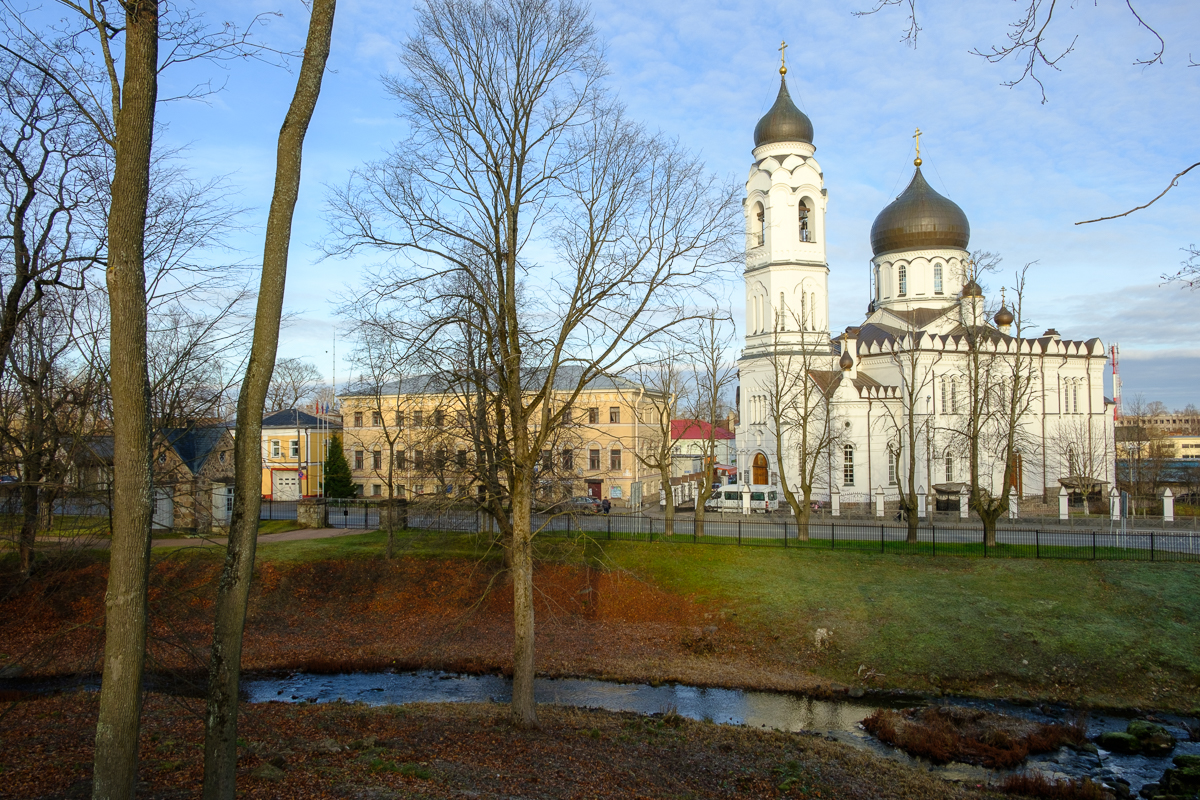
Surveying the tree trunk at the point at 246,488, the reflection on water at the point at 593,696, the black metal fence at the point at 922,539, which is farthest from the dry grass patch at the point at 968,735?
the tree trunk at the point at 246,488

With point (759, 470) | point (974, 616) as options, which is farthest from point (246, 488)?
point (759, 470)

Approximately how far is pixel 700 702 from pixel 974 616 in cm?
792

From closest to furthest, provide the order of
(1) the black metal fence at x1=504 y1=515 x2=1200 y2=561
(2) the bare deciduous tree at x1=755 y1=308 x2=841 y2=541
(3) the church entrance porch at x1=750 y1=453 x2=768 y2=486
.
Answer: (1) the black metal fence at x1=504 y1=515 x2=1200 y2=561 < (2) the bare deciduous tree at x1=755 y1=308 x2=841 y2=541 < (3) the church entrance porch at x1=750 y1=453 x2=768 y2=486

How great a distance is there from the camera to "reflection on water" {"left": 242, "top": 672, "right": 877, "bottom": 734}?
48.1 feet

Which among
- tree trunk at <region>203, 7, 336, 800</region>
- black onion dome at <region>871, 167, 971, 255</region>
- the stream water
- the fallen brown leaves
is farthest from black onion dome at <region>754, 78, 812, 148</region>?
tree trunk at <region>203, 7, 336, 800</region>

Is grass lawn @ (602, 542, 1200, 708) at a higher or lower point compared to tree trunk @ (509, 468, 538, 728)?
lower

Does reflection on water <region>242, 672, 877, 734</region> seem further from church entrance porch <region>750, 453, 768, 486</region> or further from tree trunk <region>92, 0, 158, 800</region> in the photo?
church entrance porch <region>750, 453, 768, 486</region>

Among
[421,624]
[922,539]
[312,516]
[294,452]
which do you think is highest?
[294,452]

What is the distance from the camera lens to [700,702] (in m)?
15.6

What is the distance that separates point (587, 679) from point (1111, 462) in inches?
1643

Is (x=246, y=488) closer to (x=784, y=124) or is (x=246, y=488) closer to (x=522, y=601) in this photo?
(x=522, y=601)

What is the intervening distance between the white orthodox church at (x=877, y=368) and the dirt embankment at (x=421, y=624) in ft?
65.9

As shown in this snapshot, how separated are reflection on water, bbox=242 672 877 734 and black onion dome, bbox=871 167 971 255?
39.3 metres

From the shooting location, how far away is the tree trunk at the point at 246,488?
635 centimetres
